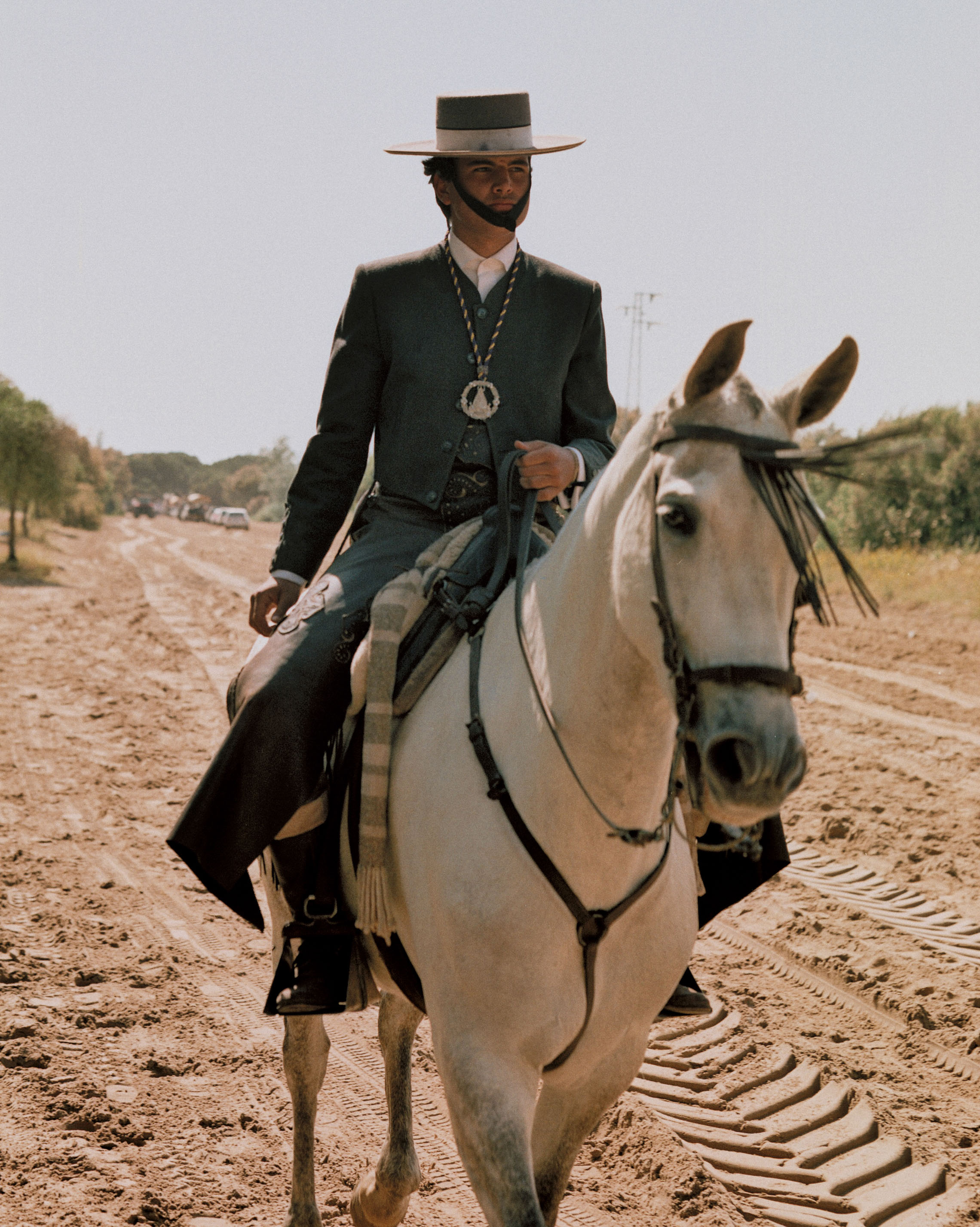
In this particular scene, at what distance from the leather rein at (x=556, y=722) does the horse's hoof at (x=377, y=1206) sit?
1429 millimetres

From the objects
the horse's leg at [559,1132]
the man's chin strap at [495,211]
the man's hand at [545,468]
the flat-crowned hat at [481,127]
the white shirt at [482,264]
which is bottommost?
the horse's leg at [559,1132]

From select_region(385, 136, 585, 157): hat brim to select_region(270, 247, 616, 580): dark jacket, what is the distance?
305 millimetres

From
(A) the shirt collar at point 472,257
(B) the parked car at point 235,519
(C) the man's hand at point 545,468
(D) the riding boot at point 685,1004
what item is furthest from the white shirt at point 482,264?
(B) the parked car at point 235,519

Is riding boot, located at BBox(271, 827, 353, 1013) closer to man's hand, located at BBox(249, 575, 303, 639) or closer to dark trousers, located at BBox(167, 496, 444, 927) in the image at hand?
dark trousers, located at BBox(167, 496, 444, 927)

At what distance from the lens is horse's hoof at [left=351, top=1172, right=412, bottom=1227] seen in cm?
372

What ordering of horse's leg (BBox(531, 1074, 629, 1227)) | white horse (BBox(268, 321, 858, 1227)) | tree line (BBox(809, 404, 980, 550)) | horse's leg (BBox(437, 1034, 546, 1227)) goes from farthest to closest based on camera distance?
tree line (BBox(809, 404, 980, 550))
horse's leg (BBox(531, 1074, 629, 1227))
horse's leg (BBox(437, 1034, 546, 1227))
white horse (BBox(268, 321, 858, 1227))

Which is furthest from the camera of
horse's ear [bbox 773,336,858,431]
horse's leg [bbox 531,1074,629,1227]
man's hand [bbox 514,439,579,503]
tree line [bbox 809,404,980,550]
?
tree line [bbox 809,404,980,550]

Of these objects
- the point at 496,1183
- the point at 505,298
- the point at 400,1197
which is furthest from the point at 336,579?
the point at 400,1197

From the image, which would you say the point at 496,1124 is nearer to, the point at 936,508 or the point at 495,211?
the point at 495,211

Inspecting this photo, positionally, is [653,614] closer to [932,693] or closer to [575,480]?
[575,480]

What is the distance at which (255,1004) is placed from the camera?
5438 millimetres

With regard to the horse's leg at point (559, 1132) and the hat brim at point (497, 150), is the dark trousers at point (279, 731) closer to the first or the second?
the horse's leg at point (559, 1132)

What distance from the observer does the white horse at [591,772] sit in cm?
199

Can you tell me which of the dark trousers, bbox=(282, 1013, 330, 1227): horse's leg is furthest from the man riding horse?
bbox=(282, 1013, 330, 1227): horse's leg
